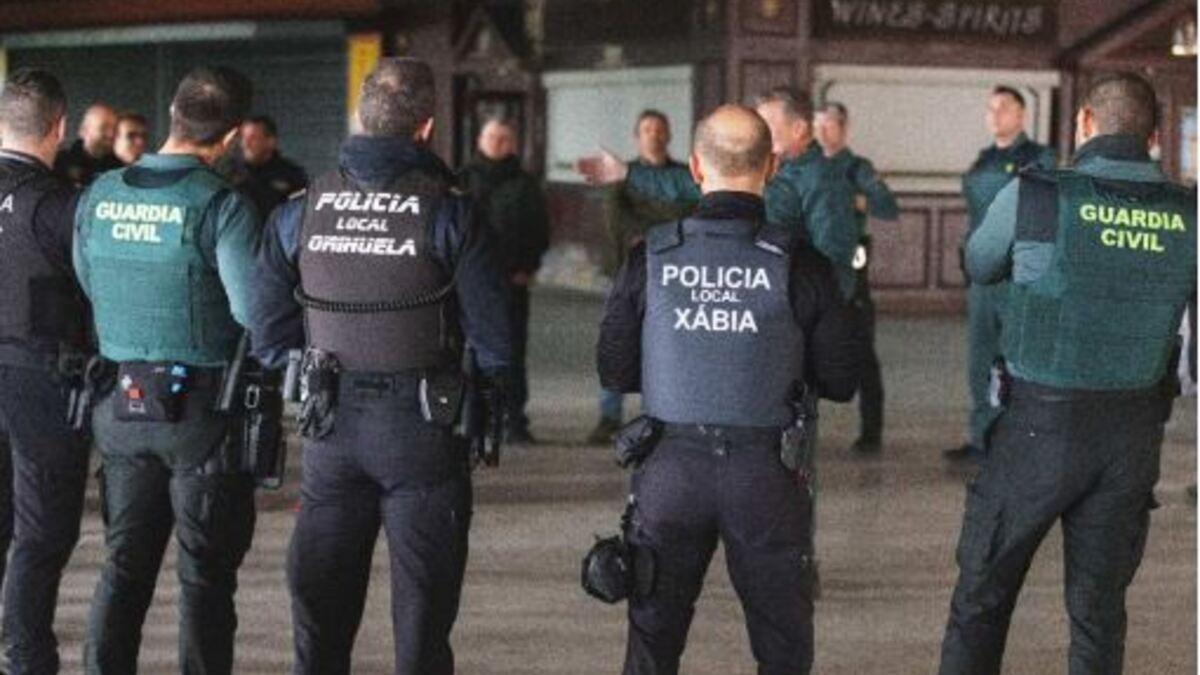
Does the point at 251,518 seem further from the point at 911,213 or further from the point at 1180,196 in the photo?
the point at 911,213

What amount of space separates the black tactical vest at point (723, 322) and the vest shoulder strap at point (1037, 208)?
2.24 ft

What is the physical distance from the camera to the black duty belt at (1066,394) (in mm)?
5773

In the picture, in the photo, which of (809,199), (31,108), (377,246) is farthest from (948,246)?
(377,246)

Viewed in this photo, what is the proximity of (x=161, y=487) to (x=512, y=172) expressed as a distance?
20.0 ft

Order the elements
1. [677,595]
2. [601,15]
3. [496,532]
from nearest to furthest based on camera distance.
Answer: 1. [677,595]
2. [496,532]
3. [601,15]

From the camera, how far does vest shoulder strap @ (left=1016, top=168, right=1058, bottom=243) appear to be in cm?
570

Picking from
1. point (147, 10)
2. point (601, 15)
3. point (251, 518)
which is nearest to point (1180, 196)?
point (251, 518)

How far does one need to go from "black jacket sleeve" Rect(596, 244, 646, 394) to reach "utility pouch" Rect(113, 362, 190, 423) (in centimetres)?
118

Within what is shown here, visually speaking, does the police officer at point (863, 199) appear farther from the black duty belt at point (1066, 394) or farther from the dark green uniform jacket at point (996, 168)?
the black duty belt at point (1066, 394)

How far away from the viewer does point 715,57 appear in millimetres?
21219

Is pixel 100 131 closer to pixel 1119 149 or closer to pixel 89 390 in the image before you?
pixel 89 390

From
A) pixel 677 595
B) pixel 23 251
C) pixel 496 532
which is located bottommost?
pixel 496 532

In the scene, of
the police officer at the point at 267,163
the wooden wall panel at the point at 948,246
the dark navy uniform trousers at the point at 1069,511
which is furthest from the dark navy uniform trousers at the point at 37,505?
the wooden wall panel at the point at 948,246

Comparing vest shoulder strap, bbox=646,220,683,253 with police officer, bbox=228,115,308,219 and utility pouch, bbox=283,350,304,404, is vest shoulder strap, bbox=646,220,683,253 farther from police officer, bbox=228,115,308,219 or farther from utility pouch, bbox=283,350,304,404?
police officer, bbox=228,115,308,219
